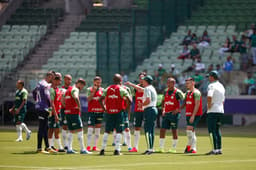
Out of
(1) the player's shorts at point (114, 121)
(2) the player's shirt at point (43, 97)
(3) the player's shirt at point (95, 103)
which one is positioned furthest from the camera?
(3) the player's shirt at point (95, 103)

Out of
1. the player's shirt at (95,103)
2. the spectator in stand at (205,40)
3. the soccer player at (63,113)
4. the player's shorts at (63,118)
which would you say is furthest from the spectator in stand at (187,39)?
the soccer player at (63,113)

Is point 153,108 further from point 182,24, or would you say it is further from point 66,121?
point 182,24

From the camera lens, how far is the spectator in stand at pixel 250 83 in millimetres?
37062

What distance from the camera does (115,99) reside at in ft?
68.1

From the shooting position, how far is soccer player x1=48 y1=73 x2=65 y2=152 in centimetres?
2155

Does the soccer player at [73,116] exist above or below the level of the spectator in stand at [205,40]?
below

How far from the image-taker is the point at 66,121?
71.1ft

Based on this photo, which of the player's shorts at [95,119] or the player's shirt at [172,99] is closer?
the player's shirt at [172,99]

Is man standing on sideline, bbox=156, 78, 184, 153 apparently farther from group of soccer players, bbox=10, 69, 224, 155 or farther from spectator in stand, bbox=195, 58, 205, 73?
spectator in stand, bbox=195, 58, 205, 73

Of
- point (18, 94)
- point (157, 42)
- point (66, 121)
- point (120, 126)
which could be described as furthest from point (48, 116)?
point (157, 42)

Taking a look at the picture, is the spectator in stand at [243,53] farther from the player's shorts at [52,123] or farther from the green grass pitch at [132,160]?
the player's shorts at [52,123]

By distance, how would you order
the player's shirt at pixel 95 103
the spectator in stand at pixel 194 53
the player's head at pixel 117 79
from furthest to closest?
1. the spectator in stand at pixel 194 53
2. the player's shirt at pixel 95 103
3. the player's head at pixel 117 79

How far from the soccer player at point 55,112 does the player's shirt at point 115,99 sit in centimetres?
165

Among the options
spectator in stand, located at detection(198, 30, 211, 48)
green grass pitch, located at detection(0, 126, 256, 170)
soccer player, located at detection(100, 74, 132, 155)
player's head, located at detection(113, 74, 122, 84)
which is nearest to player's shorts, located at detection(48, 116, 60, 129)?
green grass pitch, located at detection(0, 126, 256, 170)
